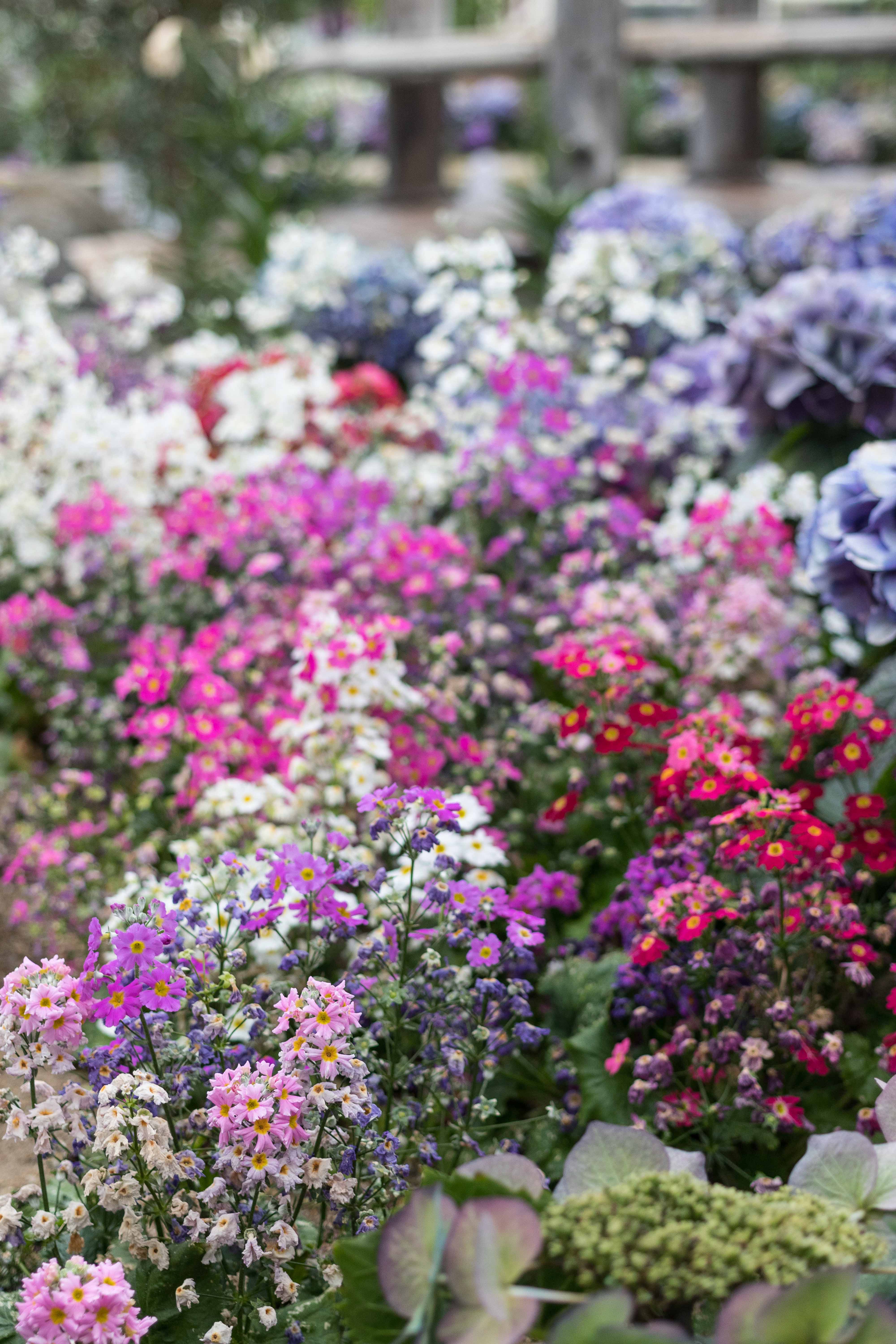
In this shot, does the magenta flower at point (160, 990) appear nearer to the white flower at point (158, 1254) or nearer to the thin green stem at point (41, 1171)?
the thin green stem at point (41, 1171)

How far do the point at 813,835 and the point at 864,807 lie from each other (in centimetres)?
24

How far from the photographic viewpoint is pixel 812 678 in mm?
2420

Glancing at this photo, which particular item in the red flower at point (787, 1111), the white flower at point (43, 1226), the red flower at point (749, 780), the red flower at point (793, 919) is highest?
the red flower at point (749, 780)

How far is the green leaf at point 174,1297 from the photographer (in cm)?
142

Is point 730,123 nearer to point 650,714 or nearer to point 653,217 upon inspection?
point 653,217

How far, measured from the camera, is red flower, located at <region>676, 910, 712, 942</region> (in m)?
1.65

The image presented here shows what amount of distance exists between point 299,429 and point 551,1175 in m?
2.11

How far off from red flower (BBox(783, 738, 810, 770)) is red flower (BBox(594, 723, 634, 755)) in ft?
0.81

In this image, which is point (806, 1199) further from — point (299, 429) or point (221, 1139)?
point (299, 429)

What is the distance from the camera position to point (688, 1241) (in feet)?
3.49

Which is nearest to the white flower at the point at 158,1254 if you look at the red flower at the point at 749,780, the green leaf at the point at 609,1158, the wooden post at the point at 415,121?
the green leaf at the point at 609,1158

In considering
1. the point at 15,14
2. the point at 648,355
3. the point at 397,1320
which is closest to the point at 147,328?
the point at 648,355

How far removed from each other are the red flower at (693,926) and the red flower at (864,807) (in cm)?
34

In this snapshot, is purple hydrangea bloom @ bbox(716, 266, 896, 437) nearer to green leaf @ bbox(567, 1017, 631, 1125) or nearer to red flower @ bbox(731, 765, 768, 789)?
red flower @ bbox(731, 765, 768, 789)
